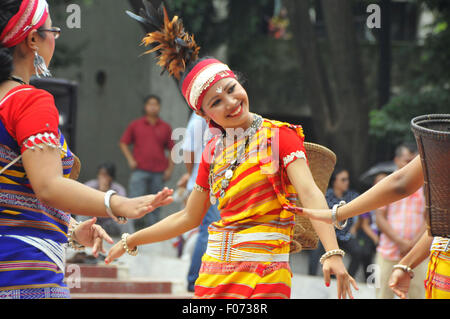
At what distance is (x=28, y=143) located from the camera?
2.55 metres

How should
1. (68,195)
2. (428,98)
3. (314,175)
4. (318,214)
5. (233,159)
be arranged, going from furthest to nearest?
(428,98) < (314,175) < (233,159) < (318,214) < (68,195)

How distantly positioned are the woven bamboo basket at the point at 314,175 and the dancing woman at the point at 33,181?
132 centimetres

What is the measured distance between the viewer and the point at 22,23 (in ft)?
9.12

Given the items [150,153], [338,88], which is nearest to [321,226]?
[150,153]

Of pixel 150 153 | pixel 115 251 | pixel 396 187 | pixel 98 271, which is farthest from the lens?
pixel 150 153

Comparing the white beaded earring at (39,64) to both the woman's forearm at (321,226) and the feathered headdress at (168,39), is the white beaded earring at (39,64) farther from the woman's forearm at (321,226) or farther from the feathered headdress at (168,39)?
the woman's forearm at (321,226)

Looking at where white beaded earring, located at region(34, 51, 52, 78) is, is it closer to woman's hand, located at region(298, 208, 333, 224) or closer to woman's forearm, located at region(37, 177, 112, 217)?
woman's forearm, located at region(37, 177, 112, 217)

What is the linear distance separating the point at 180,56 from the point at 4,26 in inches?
42.5

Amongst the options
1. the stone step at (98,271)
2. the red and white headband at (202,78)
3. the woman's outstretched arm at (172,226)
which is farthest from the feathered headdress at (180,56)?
the stone step at (98,271)

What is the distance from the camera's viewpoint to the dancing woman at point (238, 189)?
329 centimetres

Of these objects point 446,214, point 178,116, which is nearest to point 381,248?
point 446,214

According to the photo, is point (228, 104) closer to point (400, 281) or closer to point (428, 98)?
point (400, 281)

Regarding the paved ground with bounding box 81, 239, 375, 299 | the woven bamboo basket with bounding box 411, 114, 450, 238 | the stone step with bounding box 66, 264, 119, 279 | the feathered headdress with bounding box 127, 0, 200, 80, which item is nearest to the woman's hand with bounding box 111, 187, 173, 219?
the woven bamboo basket with bounding box 411, 114, 450, 238

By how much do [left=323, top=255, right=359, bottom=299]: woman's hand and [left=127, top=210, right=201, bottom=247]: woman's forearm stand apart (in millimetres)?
802
